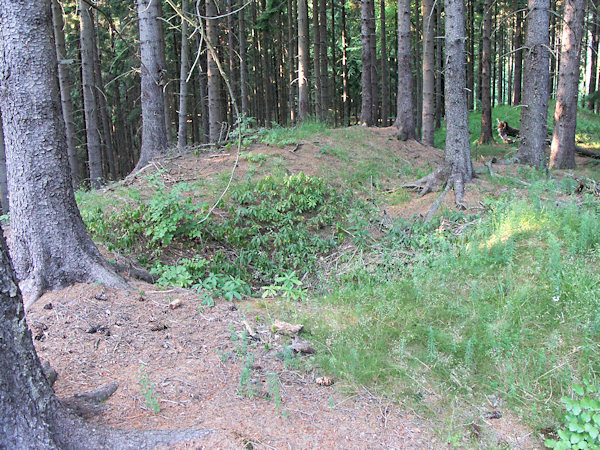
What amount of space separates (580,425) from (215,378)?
112 inches

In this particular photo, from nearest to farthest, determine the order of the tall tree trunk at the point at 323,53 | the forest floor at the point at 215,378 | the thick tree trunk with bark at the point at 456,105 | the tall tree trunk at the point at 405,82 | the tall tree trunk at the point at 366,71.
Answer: the forest floor at the point at 215,378, the thick tree trunk with bark at the point at 456,105, the tall tree trunk at the point at 405,82, the tall tree trunk at the point at 366,71, the tall tree trunk at the point at 323,53

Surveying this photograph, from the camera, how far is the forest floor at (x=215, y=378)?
3.26 meters

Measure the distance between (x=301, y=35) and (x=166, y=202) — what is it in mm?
9328

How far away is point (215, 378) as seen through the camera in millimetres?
3830

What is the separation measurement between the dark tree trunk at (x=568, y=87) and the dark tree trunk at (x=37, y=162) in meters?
11.1

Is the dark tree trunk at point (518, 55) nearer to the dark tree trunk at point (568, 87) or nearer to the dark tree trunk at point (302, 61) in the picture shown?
the dark tree trunk at point (568, 87)

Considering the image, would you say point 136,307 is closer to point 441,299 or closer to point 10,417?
point 10,417

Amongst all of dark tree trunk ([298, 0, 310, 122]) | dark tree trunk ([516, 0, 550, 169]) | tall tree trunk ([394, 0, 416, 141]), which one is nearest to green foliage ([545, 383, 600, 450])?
dark tree trunk ([516, 0, 550, 169])

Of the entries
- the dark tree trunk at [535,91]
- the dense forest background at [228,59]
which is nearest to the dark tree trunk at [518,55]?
the dense forest background at [228,59]

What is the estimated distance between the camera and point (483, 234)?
Result: 637cm

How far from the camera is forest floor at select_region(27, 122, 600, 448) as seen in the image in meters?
3.26

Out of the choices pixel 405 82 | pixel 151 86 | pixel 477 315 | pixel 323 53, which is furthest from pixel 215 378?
Answer: pixel 323 53

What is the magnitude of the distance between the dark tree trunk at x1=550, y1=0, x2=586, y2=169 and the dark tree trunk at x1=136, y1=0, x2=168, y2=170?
9698mm

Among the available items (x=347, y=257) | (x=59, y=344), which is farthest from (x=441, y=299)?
(x=59, y=344)
